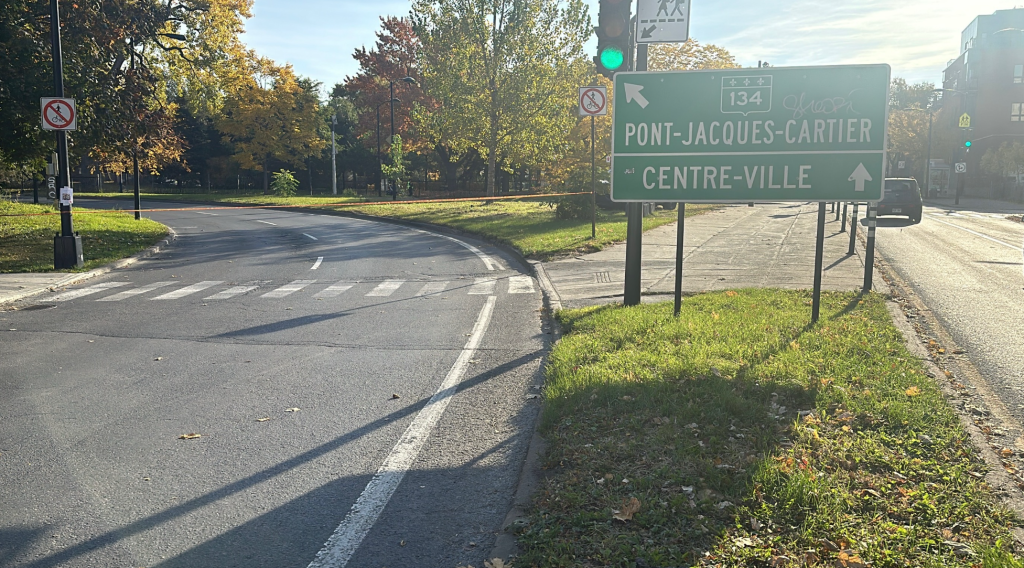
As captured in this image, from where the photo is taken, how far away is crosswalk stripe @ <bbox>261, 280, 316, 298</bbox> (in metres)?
13.1

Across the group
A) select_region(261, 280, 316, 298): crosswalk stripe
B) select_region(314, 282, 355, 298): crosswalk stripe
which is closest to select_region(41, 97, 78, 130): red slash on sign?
select_region(261, 280, 316, 298): crosswalk stripe

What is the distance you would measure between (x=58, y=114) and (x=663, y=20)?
1211 centimetres

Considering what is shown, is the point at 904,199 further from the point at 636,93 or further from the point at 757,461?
the point at 757,461

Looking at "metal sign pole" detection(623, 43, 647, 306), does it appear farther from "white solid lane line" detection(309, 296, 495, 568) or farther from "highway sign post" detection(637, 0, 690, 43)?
"white solid lane line" detection(309, 296, 495, 568)

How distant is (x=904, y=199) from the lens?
95.8ft

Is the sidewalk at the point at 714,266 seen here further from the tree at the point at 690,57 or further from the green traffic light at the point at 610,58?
the tree at the point at 690,57

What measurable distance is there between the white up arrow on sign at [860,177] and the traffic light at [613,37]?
310cm

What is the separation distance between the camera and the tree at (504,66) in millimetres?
36688

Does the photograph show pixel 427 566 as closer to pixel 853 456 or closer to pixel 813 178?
pixel 853 456

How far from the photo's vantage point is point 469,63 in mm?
37062

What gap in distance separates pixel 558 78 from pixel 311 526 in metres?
35.6

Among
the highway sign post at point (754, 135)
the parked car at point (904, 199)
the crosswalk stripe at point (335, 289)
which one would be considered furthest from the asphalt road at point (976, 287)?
the crosswalk stripe at point (335, 289)

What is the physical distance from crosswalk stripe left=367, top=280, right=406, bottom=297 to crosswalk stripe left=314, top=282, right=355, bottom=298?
1.75ft

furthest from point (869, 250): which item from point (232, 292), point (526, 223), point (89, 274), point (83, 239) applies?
point (83, 239)
